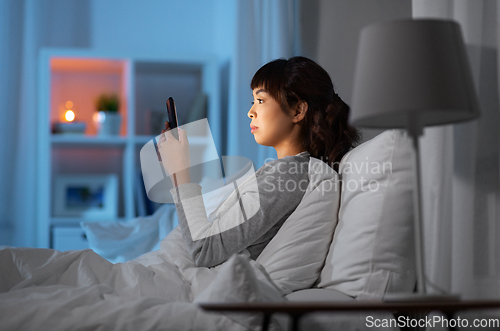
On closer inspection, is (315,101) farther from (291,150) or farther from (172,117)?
(172,117)

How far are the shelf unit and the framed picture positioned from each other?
0.19 feet

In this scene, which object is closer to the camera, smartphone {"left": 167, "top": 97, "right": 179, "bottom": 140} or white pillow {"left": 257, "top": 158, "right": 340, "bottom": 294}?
white pillow {"left": 257, "top": 158, "right": 340, "bottom": 294}

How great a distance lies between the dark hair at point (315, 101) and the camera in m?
1.36

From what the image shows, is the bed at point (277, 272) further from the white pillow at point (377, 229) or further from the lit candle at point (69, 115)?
the lit candle at point (69, 115)

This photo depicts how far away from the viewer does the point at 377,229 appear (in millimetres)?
977

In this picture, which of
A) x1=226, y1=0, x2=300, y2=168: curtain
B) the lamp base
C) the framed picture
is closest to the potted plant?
the framed picture

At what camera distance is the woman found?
1191 mm

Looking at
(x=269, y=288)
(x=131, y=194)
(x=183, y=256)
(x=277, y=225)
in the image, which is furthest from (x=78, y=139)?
(x=269, y=288)

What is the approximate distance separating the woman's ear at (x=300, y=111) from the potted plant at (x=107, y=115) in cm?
186

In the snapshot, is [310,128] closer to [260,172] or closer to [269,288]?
[260,172]

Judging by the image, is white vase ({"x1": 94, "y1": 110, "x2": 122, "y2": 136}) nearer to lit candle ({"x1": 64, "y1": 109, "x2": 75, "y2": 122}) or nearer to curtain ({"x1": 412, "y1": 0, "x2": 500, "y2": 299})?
lit candle ({"x1": 64, "y1": 109, "x2": 75, "y2": 122})

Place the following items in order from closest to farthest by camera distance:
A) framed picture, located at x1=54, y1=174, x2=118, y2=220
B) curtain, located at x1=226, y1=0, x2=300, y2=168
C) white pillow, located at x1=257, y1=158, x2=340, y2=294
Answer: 1. white pillow, located at x1=257, y1=158, x2=340, y2=294
2. curtain, located at x1=226, y1=0, x2=300, y2=168
3. framed picture, located at x1=54, y1=174, x2=118, y2=220

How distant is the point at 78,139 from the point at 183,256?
1876mm

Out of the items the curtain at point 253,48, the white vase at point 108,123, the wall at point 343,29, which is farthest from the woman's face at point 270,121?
the white vase at point 108,123
